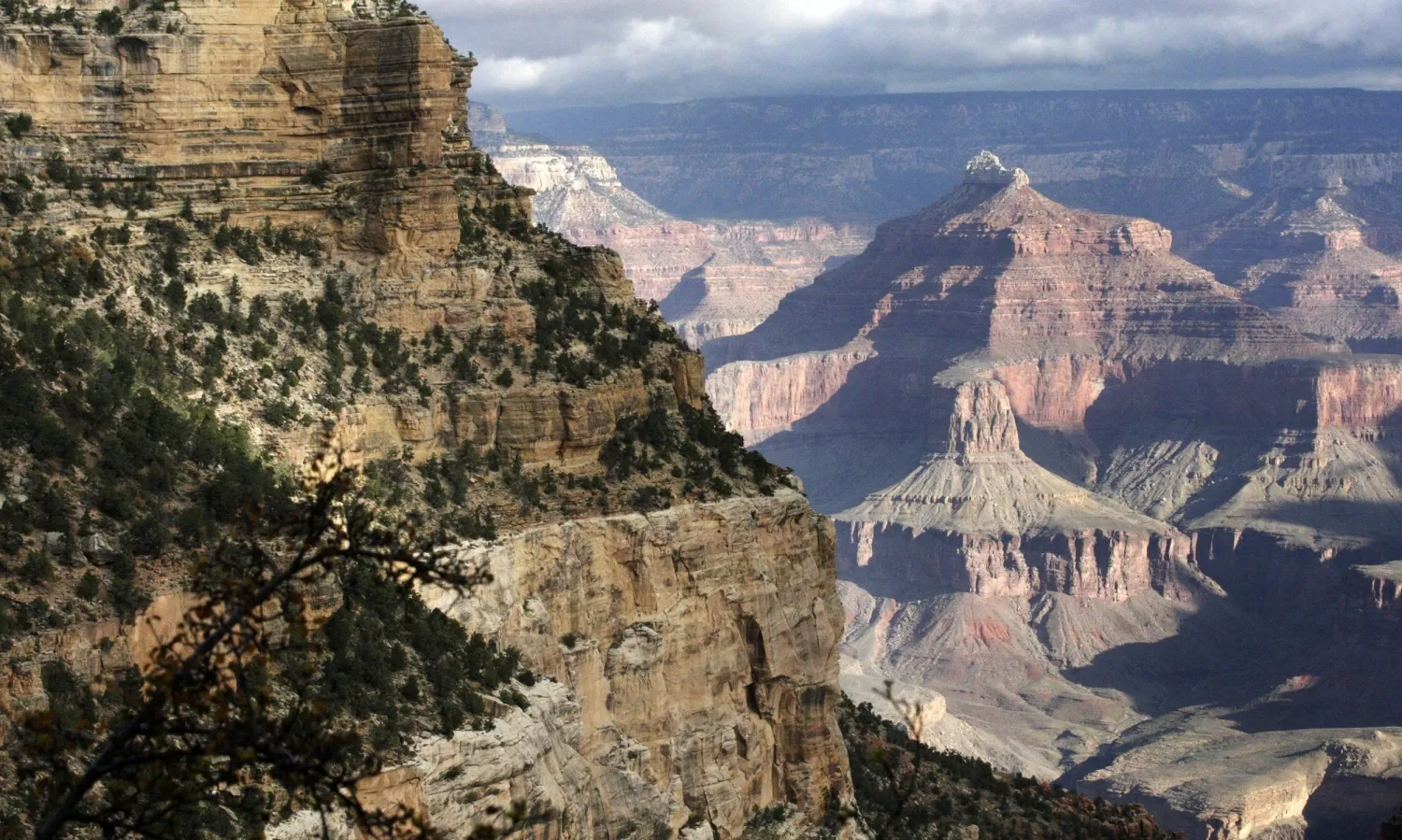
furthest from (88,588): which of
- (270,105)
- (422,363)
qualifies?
(270,105)

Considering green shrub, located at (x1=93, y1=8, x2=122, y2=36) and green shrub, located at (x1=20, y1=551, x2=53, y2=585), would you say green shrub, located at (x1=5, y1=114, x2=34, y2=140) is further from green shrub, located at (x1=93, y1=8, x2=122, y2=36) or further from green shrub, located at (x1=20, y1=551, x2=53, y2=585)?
green shrub, located at (x1=20, y1=551, x2=53, y2=585)

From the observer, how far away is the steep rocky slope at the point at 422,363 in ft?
139

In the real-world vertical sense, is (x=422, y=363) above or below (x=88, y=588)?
above

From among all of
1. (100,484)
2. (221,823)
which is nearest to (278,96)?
(100,484)

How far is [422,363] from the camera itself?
4647 cm

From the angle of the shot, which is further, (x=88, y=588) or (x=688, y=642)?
(x=688, y=642)

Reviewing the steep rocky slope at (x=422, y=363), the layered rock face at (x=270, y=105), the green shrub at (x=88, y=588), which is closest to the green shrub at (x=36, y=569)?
the green shrub at (x=88, y=588)

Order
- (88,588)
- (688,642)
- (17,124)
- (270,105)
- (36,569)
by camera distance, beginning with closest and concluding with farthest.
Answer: (36,569) < (88,588) < (17,124) < (270,105) < (688,642)

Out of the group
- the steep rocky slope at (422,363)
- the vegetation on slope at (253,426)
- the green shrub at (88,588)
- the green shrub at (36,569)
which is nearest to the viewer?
the green shrub at (36,569)

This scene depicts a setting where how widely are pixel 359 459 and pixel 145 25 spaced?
9.54 metres

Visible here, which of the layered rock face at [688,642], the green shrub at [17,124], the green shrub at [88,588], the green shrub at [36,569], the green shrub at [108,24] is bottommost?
the layered rock face at [688,642]

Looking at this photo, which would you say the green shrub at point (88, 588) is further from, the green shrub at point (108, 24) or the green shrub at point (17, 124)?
the green shrub at point (108, 24)

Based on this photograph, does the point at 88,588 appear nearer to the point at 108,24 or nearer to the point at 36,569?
the point at 36,569

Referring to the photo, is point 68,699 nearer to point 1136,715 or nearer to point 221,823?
point 221,823
